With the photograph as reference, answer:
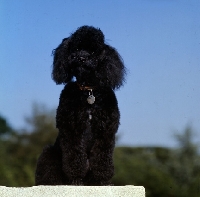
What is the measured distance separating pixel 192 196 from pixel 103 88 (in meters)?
5.60

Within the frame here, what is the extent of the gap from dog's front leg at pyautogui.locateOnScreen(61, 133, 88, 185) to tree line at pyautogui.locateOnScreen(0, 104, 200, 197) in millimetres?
5231

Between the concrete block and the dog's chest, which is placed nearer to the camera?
the concrete block

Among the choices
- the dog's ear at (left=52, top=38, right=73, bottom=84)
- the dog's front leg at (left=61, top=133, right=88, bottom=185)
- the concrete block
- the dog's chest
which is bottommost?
the concrete block

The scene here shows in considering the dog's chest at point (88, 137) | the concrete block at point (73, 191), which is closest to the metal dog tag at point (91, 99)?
the dog's chest at point (88, 137)

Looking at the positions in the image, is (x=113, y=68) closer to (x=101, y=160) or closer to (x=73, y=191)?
(x=101, y=160)

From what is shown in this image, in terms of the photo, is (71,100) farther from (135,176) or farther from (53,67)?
(135,176)

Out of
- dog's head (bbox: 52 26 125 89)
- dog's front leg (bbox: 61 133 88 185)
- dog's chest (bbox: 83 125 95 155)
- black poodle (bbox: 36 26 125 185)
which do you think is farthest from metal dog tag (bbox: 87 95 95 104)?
dog's front leg (bbox: 61 133 88 185)

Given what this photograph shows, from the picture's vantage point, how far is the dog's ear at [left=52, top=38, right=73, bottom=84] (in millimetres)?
3857

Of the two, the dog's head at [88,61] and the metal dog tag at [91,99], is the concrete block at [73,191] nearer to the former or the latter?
the metal dog tag at [91,99]

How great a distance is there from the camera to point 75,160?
3750 mm

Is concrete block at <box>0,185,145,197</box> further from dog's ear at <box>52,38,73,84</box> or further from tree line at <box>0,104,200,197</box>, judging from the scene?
tree line at <box>0,104,200,197</box>

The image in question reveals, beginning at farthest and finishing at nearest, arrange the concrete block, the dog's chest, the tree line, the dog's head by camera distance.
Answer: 1. the tree line
2. the dog's chest
3. the dog's head
4. the concrete block

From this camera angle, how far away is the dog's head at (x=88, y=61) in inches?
145

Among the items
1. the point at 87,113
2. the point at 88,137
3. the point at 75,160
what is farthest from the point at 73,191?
the point at 87,113
